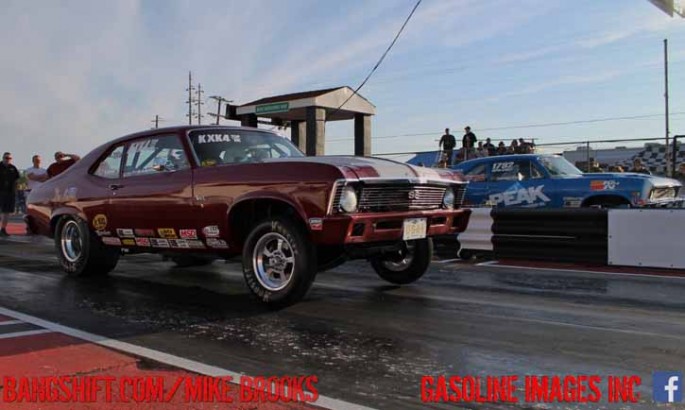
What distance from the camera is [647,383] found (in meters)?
3.48

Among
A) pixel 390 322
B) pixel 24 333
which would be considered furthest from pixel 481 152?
pixel 24 333

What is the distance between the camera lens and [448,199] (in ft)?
20.0

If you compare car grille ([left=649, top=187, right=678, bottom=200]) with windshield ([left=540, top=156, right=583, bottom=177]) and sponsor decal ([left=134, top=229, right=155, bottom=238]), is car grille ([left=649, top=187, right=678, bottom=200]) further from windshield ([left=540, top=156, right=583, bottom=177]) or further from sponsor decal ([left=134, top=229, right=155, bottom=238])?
sponsor decal ([left=134, top=229, right=155, bottom=238])

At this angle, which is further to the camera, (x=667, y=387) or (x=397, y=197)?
(x=397, y=197)

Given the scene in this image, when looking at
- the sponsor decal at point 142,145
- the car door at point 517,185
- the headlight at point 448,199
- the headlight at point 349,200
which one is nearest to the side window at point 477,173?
the car door at point 517,185

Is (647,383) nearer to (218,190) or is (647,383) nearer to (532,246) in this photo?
(218,190)

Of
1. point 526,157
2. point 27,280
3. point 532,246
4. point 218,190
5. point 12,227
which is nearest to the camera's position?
point 218,190

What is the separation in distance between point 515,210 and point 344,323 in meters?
5.09

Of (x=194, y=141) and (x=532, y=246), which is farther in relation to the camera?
(x=532, y=246)

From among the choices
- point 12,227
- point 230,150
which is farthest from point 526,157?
point 12,227

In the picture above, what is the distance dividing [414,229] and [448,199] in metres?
0.77

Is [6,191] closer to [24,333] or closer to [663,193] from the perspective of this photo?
[24,333]

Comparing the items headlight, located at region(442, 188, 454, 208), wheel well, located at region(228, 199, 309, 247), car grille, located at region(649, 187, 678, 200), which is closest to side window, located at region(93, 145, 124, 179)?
wheel well, located at region(228, 199, 309, 247)

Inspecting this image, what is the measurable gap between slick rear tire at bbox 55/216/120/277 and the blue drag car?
19.3ft
